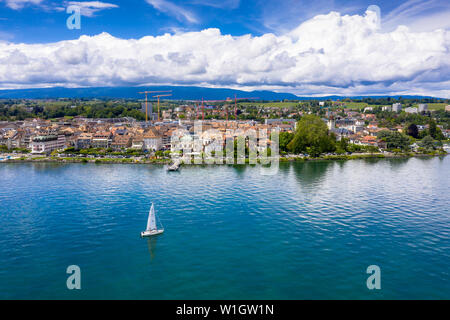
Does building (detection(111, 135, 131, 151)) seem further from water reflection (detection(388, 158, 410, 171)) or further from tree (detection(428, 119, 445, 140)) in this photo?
tree (detection(428, 119, 445, 140))

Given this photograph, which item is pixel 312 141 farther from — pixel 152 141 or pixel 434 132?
pixel 434 132

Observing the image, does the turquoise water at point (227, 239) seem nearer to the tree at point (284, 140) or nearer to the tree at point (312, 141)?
the tree at point (312, 141)

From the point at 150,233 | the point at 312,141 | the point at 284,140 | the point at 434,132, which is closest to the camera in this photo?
the point at 150,233

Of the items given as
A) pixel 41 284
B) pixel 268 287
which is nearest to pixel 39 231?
pixel 41 284

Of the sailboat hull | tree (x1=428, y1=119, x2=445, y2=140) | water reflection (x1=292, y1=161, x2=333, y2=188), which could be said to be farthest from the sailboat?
tree (x1=428, y1=119, x2=445, y2=140)

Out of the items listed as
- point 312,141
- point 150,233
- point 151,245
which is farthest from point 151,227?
point 312,141
